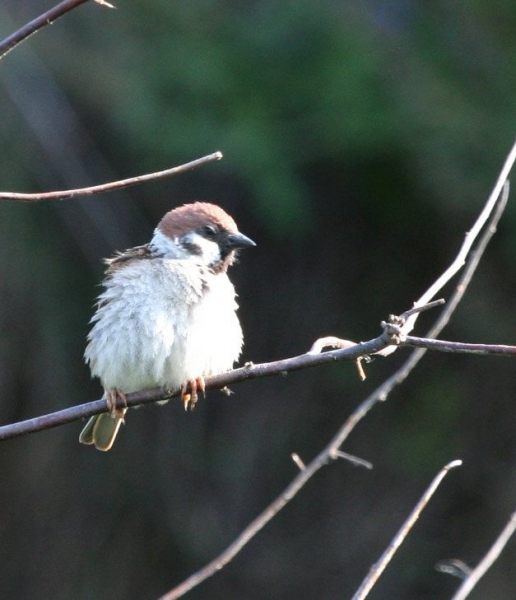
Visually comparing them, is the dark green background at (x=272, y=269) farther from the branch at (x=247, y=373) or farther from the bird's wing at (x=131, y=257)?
the branch at (x=247, y=373)

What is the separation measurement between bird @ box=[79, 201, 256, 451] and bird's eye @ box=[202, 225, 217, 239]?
32 mm

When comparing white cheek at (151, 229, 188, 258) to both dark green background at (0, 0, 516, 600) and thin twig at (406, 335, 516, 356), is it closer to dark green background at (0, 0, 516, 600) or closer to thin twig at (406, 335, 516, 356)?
thin twig at (406, 335, 516, 356)

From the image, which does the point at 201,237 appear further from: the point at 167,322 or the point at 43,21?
the point at 43,21

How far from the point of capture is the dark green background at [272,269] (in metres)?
5.38

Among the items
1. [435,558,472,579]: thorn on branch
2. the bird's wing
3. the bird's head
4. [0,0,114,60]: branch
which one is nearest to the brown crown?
the bird's head

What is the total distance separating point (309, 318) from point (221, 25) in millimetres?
1718

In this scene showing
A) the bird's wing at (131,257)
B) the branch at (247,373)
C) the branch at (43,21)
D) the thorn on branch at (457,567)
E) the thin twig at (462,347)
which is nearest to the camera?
the branch at (43,21)

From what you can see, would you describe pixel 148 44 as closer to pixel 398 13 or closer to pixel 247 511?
pixel 398 13

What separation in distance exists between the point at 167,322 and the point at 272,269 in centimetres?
303

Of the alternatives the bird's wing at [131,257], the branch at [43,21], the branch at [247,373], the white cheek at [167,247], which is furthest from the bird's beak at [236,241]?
the branch at [43,21]

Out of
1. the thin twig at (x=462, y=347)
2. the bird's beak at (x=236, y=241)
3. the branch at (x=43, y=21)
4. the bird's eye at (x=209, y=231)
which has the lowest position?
the thin twig at (x=462, y=347)

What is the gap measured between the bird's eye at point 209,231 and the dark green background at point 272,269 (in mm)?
1712

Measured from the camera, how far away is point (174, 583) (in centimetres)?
642

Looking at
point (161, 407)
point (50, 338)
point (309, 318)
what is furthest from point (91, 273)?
point (309, 318)
